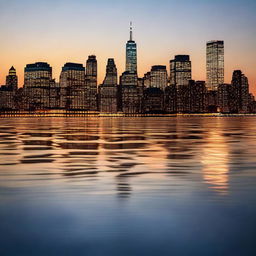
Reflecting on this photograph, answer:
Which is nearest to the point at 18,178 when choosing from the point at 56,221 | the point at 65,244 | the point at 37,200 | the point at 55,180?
the point at 55,180

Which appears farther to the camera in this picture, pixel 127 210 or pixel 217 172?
pixel 217 172

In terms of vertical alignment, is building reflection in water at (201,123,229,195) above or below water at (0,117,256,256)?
below

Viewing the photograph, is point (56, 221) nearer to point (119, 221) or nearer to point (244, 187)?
point (119, 221)

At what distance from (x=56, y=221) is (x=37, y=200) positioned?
121 inches

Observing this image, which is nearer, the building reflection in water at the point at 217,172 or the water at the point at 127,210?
the water at the point at 127,210

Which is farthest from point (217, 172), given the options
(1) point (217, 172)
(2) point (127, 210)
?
(2) point (127, 210)

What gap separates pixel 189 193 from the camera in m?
15.5

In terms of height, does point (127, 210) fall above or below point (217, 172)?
above

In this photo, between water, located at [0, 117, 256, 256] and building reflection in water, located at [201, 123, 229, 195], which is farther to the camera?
building reflection in water, located at [201, 123, 229, 195]

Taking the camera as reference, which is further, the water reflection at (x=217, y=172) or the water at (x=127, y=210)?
the water reflection at (x=217, y=172)

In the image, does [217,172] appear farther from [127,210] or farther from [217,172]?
[127,210]

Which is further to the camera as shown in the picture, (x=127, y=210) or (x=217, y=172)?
(x=217, y=172)

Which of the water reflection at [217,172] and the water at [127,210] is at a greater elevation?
the water at [127,210]

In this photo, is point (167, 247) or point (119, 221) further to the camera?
point (119, 221)
